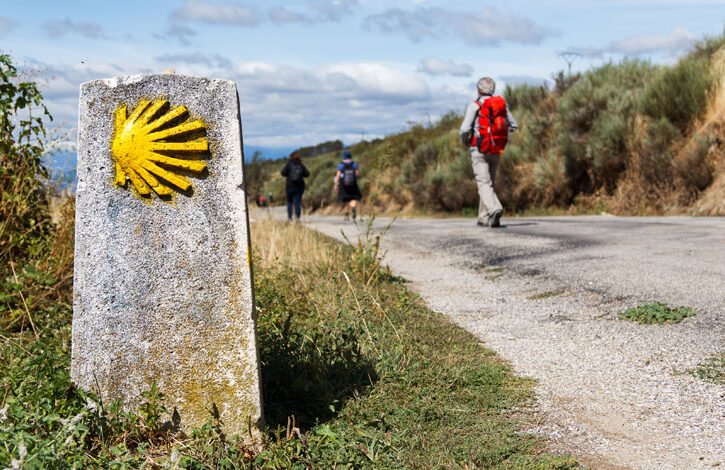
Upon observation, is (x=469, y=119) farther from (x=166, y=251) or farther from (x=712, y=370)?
(x=166, y=251)

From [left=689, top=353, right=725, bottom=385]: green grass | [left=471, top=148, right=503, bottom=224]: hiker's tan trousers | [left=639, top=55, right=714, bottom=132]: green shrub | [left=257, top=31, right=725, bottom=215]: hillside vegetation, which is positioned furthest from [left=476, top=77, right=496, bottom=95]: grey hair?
[left=689, top=353, right=725, bottom=385]: green grass

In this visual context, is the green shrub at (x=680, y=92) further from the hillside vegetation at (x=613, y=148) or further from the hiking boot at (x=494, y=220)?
the hiking boot at (x=494, y=220)

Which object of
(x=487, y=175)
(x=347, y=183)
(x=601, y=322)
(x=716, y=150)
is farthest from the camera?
(x=347, y=183)

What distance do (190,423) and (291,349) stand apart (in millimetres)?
1077

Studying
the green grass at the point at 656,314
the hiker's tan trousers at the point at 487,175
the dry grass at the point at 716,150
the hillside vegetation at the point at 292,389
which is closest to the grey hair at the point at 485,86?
the hiker's tan trousers at the point at 487,175

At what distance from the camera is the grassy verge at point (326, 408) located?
2729mm

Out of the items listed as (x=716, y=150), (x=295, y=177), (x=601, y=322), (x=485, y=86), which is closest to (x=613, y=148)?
(x=716, y=150)

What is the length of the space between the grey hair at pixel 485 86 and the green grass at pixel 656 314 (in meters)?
5.97

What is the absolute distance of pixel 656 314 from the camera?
486 centimetres

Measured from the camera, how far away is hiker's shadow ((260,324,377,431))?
11.1 ft

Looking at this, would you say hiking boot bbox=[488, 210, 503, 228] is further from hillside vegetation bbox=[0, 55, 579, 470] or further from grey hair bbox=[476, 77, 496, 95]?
hillside vegetation bbox=[0, 55, 579, 470]

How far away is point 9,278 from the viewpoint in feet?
18.1

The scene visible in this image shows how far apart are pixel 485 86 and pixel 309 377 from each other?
768 cm

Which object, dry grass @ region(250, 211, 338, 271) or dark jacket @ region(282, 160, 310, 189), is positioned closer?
dry grass @ region(250, 211, 338, 271)
